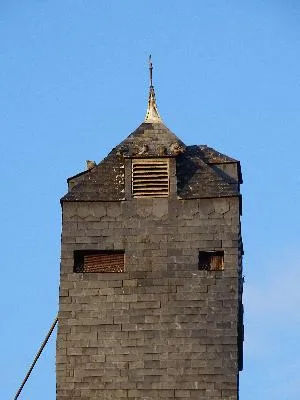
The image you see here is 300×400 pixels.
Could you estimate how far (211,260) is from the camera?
39812mm

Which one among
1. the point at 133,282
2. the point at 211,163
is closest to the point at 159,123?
the point at 211,163

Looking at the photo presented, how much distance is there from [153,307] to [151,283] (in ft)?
1.75

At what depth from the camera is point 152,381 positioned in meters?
38.9

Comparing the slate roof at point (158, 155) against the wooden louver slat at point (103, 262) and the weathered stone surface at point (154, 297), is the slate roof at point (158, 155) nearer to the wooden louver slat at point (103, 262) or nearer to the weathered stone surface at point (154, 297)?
the weathered stone surface at point (154, 297)

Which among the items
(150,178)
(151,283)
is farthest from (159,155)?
(151,283)

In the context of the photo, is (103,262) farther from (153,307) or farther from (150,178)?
(150,178)

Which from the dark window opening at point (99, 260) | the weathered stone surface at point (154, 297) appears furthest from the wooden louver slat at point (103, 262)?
the weathered stone surface at point (154, 297)

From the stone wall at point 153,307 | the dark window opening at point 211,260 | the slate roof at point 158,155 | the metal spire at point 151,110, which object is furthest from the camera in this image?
the metal spire at point 151,110

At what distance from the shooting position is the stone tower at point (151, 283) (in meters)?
39.0

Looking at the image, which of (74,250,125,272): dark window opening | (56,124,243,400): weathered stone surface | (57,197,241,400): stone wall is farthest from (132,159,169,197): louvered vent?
(74,250,125,272): dark window opening

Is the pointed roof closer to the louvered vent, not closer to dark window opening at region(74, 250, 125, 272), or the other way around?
the louvered vent

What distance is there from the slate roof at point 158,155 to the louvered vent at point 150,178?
18cm

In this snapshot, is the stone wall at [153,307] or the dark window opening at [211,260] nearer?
the stone wall at [153,307]

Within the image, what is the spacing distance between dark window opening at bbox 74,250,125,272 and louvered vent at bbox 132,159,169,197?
146 cm
